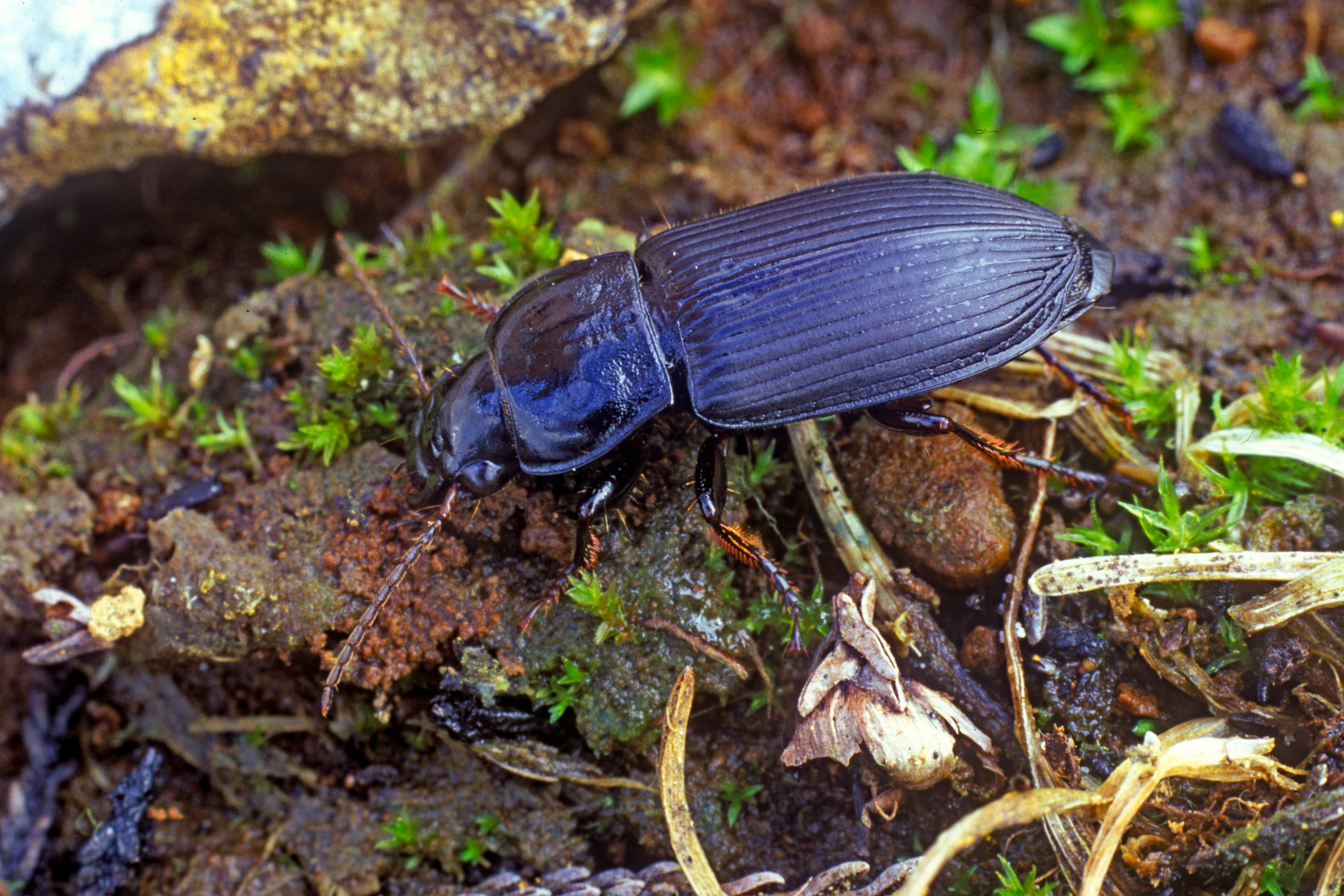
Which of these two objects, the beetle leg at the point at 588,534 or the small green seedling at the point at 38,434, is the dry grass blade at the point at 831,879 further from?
the small green seedling at the point at 38,434

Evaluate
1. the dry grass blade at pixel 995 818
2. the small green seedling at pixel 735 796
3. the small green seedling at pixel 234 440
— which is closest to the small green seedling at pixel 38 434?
the small green seedling at pixel 234 440

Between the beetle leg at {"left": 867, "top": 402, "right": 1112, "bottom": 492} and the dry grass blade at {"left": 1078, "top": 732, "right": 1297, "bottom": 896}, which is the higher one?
the beetle leg at {"left": 867, "top": 402, "right": 1112, "bottom": 492}

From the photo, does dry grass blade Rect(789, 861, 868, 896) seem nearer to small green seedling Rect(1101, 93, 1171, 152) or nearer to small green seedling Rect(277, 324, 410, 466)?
small green seedling Rect(277, 324, 410, 466)

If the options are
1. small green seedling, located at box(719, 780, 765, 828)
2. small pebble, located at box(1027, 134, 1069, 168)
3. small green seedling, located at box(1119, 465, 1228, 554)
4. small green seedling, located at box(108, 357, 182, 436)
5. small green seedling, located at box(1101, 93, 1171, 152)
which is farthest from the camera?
small pebble, located at box(1027, 134, 1069, 168)

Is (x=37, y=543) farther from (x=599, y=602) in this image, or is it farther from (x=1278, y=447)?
(x=1278, y=447)

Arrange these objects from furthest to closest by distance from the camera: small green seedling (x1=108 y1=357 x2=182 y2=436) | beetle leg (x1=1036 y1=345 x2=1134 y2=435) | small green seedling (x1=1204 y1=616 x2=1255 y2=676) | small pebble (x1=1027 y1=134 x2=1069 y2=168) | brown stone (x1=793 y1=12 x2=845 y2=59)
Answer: brown stone (x1=793 y1=12 x2=845 y2=59), small pebble (x1=1027 y1=134 x2=1069 y2=168), small green seedling (x1=108 y1=357 x2=182 y2=436), beetle leg (x1=1036 y1=345 x2=1134 y2=435), small green seedling (x1=1204 y1=616 x2=1255 y2=676)

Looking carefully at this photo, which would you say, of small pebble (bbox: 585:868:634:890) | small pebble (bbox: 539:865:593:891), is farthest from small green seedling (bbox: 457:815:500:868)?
small pebble (bbox: 585:868:634:890)

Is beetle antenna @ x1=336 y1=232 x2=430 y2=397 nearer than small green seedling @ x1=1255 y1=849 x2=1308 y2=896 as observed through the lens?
No

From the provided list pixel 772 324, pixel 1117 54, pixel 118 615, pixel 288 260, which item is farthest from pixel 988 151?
pixel 118 615
